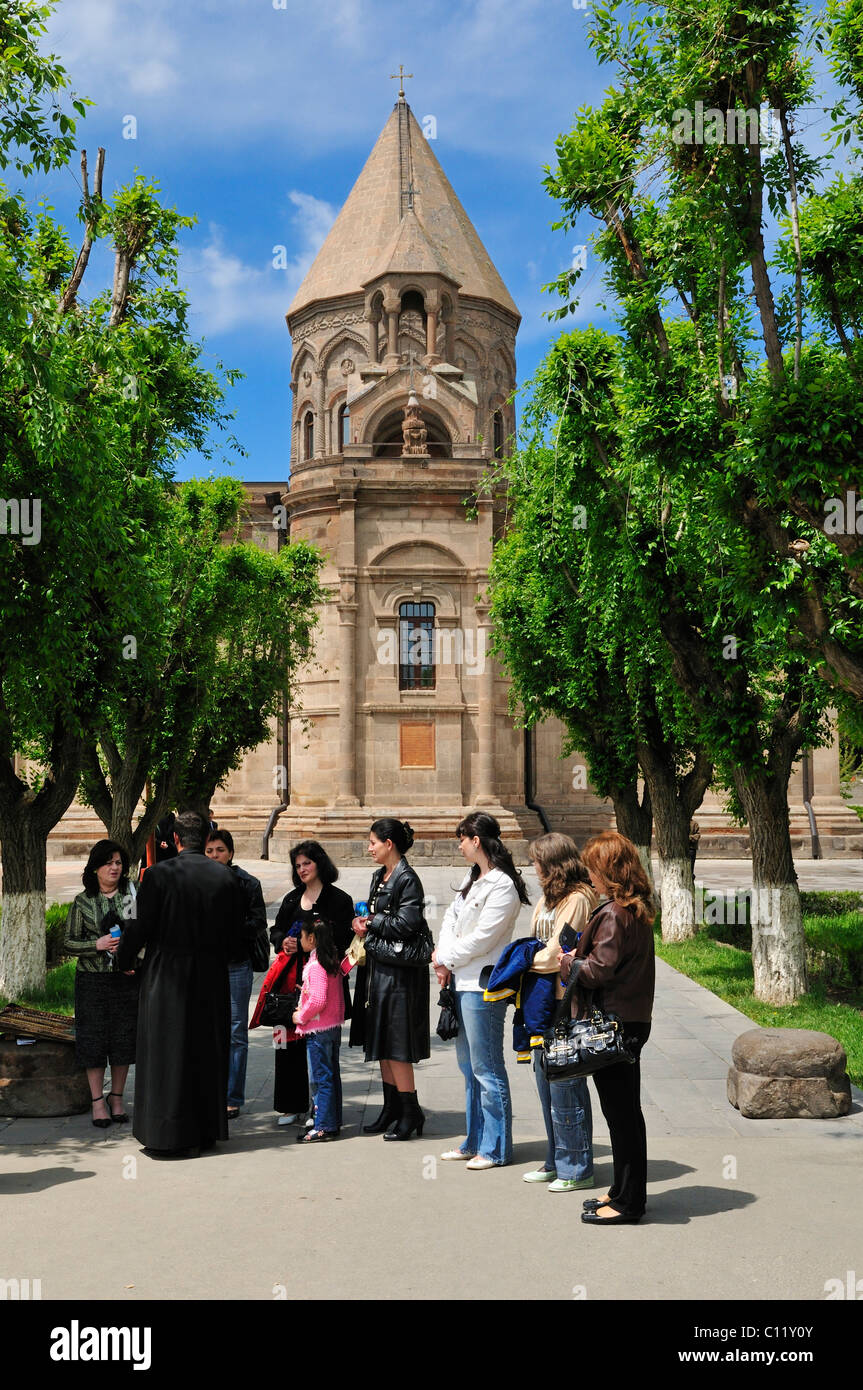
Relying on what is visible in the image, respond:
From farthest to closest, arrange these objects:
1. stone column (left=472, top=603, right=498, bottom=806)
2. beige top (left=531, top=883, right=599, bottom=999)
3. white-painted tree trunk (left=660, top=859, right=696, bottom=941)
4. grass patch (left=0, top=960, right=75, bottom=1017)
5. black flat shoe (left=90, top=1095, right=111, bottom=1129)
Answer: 1. stone column (left=472, top=603, right=498, bottom=806)
2. white-painted tree trunk (left=660, top=859, right=696, bottom=941)
3. grass patch (left=0, top=960, right=75, bottom=1017)
4. black flat shoe (left=90, top=1095, right=111, bottom=1129)
5. beige top (left=531, top=883, right=599, bottom=999)

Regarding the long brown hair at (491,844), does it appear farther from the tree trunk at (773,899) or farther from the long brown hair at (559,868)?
the tree trunk at (773,899)

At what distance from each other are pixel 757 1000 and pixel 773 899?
1138 millimetres

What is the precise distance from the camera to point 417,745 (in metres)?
31.0

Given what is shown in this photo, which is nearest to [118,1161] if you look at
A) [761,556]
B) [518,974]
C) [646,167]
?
[518,974]

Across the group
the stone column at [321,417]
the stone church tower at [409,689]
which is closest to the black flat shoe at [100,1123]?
the stone church tower at [409,689]

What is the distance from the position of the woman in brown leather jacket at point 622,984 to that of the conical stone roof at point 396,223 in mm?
39296

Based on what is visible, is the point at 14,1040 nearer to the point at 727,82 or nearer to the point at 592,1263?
the point at 592,1263

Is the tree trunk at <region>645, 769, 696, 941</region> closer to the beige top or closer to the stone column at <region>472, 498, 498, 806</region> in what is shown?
the beige top

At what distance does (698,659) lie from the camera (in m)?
12.6

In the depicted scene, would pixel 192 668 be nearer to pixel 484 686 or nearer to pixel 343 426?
pixel 484 686

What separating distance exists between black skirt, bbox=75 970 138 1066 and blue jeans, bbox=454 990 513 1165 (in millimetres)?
2429

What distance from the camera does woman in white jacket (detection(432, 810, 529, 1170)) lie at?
267 inches

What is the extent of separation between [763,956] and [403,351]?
31922 millimetres

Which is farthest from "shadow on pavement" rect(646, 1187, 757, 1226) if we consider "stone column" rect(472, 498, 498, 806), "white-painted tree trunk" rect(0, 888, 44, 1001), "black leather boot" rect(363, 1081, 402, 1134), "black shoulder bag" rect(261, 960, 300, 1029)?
"stone column" rect(472, 498, 498, 806)
